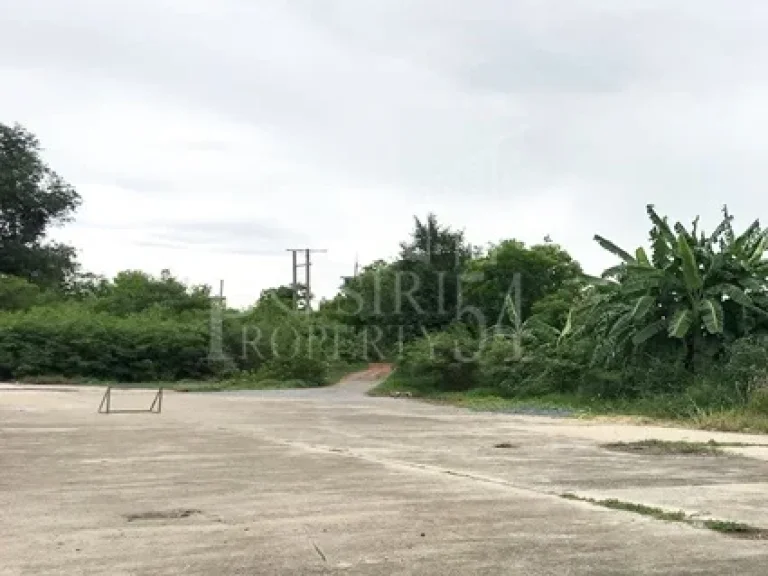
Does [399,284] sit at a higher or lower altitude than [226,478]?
higher

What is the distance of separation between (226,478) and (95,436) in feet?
20.3

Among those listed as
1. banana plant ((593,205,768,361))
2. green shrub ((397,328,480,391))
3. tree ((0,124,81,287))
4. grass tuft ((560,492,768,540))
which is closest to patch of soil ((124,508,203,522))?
grass tuft ((560,492,768,540))

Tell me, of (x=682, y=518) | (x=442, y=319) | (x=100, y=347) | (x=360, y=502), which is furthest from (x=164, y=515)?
(x=100, y=347)

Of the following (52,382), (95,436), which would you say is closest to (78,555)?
(95,436)

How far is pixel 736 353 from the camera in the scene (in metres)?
21.6

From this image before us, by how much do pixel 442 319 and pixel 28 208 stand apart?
35448 mm

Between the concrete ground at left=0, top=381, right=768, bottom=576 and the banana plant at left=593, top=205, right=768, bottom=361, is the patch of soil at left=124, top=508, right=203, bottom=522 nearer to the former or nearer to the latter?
the concrete ground at left=0, top=381, right=768, bottom=576

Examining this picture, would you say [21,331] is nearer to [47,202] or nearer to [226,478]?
[47,202]

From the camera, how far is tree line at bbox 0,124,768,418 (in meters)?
23.2

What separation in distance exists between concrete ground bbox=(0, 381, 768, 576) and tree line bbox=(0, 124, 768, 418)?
A: 7080mm

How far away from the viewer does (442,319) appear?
3903 cm

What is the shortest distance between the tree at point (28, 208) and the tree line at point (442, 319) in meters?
0.10

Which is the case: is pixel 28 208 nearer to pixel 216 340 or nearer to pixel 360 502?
pixel 216 340

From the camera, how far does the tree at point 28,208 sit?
200ft
